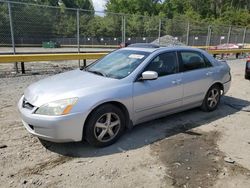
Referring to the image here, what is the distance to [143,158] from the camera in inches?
146

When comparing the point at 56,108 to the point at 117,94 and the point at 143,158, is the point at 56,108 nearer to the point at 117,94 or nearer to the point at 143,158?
the point at 117,94

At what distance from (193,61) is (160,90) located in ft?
4.44

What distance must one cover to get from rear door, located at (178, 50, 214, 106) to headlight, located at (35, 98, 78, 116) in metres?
2.50

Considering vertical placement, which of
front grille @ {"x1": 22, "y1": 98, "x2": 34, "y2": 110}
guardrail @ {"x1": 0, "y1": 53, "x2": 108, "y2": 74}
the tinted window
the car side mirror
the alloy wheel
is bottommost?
the alloy wheel

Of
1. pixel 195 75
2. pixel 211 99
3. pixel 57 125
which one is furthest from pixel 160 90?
pixel 57 125

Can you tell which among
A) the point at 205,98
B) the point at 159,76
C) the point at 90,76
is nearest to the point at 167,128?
the point at 159,76

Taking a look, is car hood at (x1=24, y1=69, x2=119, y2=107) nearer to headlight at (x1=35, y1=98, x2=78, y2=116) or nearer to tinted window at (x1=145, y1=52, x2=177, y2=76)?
headlight at (x1=35, y1=98, x2=78, y2=116)

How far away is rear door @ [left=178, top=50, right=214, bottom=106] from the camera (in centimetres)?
515

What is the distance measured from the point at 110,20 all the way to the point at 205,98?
11104 millimetres

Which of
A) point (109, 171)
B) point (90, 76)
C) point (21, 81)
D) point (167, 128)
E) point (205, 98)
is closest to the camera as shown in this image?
point (109, 171)

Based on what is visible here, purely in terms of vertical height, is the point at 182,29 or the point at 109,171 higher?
the point at 182,29

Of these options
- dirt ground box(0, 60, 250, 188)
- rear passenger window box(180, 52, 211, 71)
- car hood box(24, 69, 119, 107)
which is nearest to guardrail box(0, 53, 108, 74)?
dirt ground box(0, 60, 250, 188)

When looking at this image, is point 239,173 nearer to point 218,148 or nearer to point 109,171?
point 218,148

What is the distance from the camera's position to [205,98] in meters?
5.72
